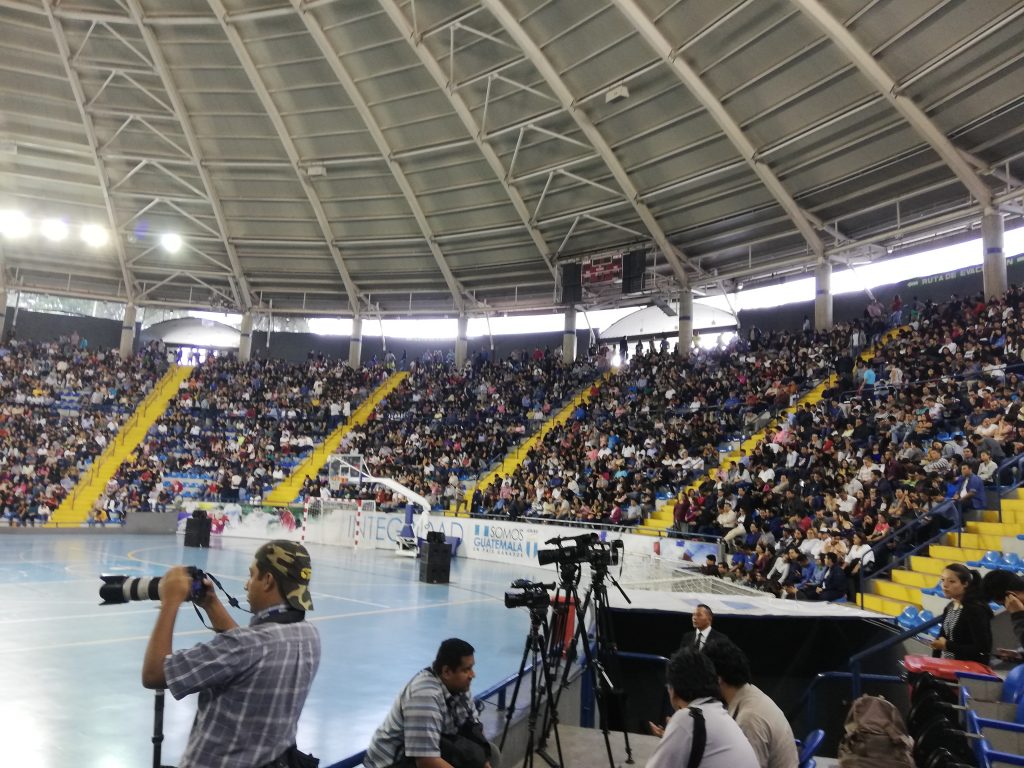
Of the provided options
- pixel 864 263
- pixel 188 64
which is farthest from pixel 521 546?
pixel 188 64

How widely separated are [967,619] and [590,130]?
19297 mm

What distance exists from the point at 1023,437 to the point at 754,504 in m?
5.09

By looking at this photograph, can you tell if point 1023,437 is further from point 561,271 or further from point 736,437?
point 561,271

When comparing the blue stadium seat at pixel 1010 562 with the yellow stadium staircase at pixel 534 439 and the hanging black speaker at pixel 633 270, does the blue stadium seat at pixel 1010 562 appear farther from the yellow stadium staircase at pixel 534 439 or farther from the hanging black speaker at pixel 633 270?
the hanging black speaker at pixel 633 270

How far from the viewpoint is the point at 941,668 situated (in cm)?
482

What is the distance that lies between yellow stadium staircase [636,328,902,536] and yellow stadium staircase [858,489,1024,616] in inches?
271

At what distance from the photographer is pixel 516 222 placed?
27.8 meters

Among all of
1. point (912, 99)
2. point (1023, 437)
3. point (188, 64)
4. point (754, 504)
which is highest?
point (188, 64)

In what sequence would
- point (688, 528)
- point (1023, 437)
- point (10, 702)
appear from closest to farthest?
1. point (10, 702)
2. point (1023, 437)
3. point (688, 528)

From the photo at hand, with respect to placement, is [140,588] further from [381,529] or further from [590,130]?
[381,529]

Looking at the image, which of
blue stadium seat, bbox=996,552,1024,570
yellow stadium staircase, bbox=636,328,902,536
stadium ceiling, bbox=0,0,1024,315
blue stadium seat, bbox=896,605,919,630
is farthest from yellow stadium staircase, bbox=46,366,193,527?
blue stadium seat, bbox=996,552,1024,570

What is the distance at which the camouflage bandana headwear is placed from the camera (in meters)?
2.66

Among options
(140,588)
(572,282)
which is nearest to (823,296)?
(572,282)

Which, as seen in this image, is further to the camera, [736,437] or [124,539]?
[124,539]
